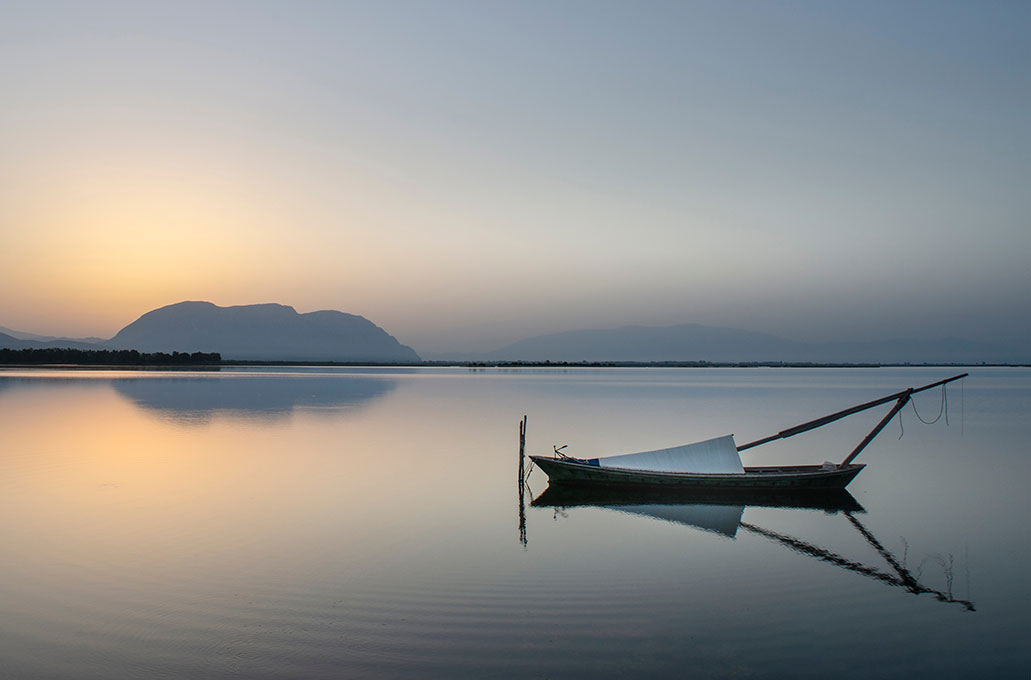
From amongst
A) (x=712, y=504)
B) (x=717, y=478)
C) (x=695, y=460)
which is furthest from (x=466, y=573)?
(x=695, y=460)

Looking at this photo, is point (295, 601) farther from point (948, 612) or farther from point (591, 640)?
point (948, 612)

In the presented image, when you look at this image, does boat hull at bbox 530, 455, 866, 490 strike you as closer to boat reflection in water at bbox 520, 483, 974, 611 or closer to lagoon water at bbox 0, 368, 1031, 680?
boat reflection in water at bbox 520, 483, 974, 611

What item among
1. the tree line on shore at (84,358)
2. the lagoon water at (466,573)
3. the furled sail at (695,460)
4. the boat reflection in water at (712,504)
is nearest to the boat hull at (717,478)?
the boat reflection in water at (712,504)

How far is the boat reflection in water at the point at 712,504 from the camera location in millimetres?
14258

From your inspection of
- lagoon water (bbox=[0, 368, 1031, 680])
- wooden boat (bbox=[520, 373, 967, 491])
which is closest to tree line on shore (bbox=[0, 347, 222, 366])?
lagoon water (bbox=[0, 368, 1031, 680])

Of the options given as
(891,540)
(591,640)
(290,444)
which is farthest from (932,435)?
(591,640)

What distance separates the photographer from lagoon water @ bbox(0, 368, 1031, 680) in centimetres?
761

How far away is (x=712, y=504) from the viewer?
55.7 feet

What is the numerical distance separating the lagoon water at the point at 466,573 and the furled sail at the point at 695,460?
1639mm

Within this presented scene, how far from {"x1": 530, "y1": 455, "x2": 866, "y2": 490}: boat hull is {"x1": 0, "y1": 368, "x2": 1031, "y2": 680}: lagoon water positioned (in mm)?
944

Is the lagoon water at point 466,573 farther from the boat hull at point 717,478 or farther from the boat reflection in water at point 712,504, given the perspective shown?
the boat hull at point 717,478

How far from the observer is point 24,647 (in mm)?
7598

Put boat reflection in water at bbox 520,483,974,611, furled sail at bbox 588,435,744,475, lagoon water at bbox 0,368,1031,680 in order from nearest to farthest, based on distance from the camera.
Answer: lagoon water at bbox 0,368,1031,680 < boat reflection in water at bbox 520,483,974,611 < furled sail at bbox 588,435,744,475

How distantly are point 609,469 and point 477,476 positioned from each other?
428cm
